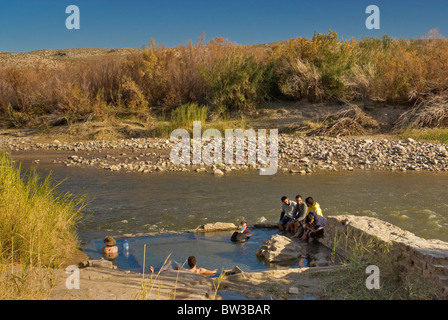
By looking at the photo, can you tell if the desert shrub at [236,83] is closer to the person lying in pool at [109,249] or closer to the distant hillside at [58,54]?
the person lying in pool at [109,249]

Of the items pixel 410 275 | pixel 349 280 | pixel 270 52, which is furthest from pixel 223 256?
pixel 270 52

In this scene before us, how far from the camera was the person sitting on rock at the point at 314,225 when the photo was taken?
8.45 m

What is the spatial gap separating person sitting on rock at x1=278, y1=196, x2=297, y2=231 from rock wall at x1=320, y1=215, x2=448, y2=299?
3.56 ft

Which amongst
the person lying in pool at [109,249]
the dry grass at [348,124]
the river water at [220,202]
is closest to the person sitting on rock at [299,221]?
the river water at [220,202]

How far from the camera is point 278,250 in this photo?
24.5 ft

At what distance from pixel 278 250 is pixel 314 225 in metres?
1.33

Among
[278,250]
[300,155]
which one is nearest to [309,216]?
[278,250]

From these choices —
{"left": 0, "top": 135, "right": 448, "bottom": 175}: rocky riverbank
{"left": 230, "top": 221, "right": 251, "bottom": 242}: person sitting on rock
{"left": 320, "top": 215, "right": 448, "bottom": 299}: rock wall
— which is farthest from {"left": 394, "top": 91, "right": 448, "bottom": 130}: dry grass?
{"left": 230, "top": 221, "right": 251, "bottom": 242}: person sitting on rock

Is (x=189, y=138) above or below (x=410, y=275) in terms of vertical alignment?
above

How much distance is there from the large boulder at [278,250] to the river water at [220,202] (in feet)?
0.70

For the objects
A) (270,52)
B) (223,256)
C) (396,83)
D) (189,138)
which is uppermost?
(270,52)
